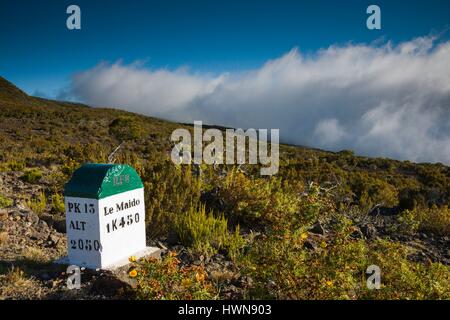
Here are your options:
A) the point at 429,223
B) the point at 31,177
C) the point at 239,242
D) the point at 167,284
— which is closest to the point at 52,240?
the point at 239,242

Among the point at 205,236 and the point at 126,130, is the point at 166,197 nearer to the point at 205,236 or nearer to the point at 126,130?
the point at 205,236

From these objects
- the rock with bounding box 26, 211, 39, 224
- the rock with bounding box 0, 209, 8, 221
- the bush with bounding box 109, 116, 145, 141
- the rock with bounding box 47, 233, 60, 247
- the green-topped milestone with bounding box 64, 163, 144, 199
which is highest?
the bush with bounding box 109, 116, 145, 141

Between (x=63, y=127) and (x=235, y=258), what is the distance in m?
28.0

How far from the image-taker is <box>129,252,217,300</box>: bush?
12.8ft

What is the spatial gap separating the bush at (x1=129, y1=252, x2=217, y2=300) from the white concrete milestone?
2.39ft

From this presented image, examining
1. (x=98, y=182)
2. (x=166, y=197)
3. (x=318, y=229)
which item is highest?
(x=98, y=182)

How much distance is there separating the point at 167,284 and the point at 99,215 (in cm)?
113

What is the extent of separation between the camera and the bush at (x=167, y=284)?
3.90 m

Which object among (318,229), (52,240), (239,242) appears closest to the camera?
(239,242)

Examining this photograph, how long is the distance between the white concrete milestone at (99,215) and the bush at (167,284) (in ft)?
2.39

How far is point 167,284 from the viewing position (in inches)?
162

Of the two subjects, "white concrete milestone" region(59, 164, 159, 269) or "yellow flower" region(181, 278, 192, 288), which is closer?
"yellow flower" region(181, 278, 192, 288)

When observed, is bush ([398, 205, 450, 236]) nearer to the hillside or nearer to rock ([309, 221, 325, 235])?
the hillside

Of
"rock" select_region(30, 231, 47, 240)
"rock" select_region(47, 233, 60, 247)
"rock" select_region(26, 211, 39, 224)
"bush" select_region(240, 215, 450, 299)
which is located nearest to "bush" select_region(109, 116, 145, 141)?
"rock" select_region(26, 211, 39, 224)
